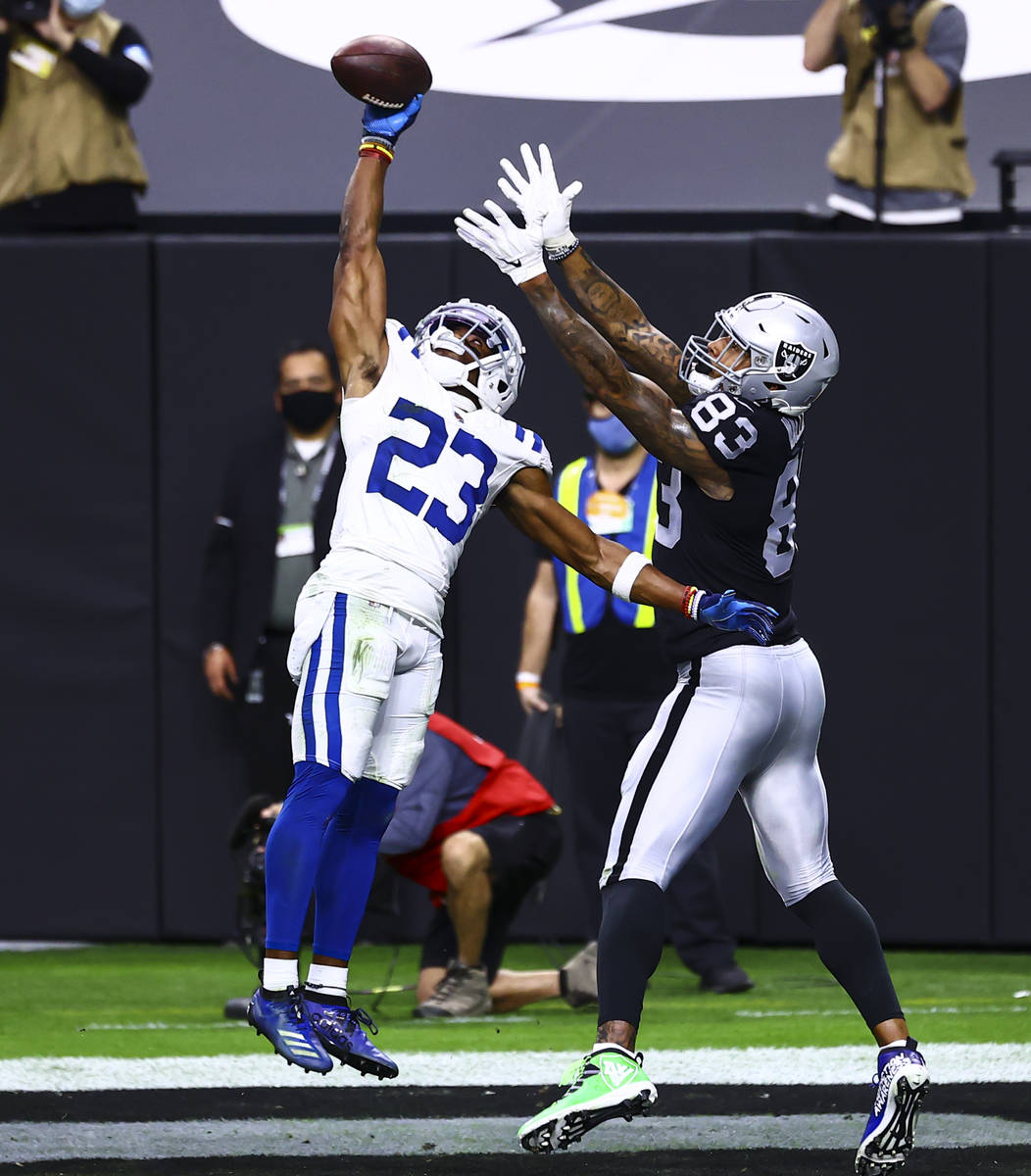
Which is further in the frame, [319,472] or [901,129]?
[901,129]

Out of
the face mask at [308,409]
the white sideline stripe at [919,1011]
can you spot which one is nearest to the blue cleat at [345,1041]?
the white sideline stripe at [919,1011]

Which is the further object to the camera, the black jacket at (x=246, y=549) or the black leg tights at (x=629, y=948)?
the black jacket at (x=246, y=549)

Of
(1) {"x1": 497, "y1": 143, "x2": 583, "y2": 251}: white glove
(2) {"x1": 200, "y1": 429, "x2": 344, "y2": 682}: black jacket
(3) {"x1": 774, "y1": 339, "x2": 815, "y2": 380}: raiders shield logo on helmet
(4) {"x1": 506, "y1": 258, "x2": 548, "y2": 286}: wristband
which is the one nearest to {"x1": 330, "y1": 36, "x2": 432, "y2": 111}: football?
(1) {"x1": 497, "y1": 143, "x2": 583, "y2": 251}: white glove

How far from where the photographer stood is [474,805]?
6797mm

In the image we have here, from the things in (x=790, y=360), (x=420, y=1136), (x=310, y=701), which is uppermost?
(x=790, y=360)

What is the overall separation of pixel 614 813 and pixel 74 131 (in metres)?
3.96

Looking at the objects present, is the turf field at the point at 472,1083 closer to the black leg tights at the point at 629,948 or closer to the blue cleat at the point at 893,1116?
the blue cleat at the point at 893,1116

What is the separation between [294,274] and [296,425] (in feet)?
2.69

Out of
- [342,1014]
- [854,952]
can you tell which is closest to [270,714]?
[342,1014]

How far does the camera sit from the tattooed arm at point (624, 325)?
4.98 meters

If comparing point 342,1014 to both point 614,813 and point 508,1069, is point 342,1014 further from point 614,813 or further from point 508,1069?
point 614,813

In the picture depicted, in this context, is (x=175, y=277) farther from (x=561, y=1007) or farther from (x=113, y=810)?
(x=561, y=1007)

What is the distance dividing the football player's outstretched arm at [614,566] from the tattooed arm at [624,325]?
0.41 m

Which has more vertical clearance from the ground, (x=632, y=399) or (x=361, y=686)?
(x=632, y=399)
